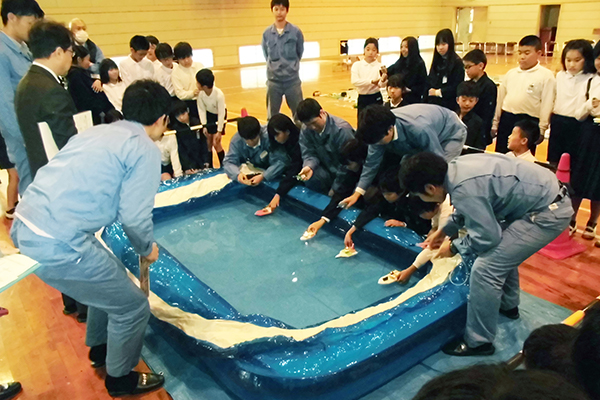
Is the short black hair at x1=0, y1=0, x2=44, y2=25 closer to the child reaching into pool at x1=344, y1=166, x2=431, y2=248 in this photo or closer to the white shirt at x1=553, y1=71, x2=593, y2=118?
the child reaching into pool at x1=344, y1=166, x2=431, y2=248

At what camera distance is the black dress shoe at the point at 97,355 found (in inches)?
84.9

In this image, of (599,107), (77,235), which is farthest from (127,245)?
(599,107)

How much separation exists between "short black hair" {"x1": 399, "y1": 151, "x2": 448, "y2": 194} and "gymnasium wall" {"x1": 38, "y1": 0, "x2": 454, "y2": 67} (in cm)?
1090

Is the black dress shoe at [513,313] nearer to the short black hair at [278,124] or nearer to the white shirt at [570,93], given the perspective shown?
the white shirt at [570,93]

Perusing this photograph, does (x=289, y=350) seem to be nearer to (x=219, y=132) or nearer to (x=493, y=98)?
(x=493, y=98)

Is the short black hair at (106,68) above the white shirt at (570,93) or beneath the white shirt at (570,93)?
above

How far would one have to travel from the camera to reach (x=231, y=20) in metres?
12.9

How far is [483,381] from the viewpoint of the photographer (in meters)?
0.50

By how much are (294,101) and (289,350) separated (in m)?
3.89

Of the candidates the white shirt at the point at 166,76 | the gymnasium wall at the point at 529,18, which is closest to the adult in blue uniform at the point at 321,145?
the white shirt at the point at 166,76

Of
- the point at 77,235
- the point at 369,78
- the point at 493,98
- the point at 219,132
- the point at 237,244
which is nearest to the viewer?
the point at 77,235

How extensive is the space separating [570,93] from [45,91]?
3.40 m

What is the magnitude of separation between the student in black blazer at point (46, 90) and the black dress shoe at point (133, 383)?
124 centimetres

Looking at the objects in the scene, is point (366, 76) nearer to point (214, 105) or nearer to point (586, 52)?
point (214, 105)
